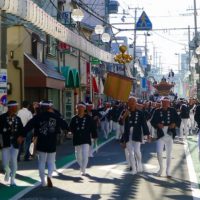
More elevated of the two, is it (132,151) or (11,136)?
(11,136)

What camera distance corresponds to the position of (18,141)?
1130cm

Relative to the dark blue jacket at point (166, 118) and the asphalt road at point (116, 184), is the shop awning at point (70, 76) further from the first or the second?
the dark blue jacket at point (166, 118)

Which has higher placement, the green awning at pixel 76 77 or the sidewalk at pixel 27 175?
the green awning at pixel 76 77

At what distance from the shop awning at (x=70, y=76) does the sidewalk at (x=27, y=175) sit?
328 inches

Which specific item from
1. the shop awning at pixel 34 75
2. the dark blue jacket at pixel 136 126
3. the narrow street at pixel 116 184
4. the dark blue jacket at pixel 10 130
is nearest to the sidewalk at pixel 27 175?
the narrow street at pixel 116 184

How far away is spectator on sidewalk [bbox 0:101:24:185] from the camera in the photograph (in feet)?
37.1

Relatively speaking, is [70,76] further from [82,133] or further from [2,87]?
[82,133]

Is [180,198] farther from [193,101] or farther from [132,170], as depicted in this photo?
[193,101]

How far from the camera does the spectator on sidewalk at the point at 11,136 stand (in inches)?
446

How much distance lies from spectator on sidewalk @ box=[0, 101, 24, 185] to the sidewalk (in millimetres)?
389

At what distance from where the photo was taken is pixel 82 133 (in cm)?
1296

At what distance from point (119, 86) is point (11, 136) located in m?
9.82

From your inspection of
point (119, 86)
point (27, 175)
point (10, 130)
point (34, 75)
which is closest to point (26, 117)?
point (27, 175)

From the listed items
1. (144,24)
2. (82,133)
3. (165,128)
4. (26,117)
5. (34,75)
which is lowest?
(82,133)
